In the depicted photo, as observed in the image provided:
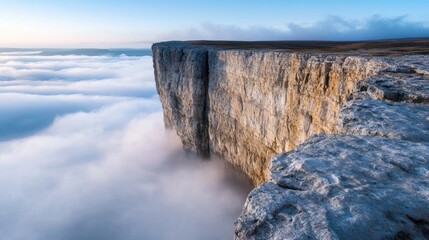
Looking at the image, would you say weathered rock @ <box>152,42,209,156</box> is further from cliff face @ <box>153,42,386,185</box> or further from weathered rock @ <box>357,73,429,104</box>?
weathered rock @ <box>357,73,429,104</box>

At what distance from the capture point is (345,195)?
321 cm

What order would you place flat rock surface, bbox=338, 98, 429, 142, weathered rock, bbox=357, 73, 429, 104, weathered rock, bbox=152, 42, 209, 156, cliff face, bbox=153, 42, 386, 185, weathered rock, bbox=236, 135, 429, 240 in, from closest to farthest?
weathered rock, bbox=236, 135, 429, 240
flat rock surface, bbox=338, 98, 429, 142
weathered rock, bbox=357, 73, 429, 104
cliff face, bbox=153, 42, 386, 185
weathered rock, bbox=152, 42, 209, 156

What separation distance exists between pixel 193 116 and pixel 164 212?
24.8 feet

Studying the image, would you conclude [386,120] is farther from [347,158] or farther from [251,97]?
[251,97]

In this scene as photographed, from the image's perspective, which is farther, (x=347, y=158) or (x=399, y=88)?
(x=399, y=88)

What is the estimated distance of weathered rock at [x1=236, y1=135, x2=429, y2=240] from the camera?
2.85 meters

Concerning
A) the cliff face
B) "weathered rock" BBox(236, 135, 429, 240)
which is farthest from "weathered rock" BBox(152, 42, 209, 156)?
"weathered rock" BBox(236, 135, 429, 240)

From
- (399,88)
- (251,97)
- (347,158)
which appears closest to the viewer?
(347,158)

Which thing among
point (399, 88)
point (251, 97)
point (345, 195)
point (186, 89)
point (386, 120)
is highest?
point (399, 88)

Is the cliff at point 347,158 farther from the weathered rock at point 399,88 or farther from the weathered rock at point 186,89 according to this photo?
the weathered rock at point 186,89

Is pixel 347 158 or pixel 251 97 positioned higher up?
pixel 347 158

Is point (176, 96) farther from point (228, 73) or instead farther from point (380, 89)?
point (380, 89)

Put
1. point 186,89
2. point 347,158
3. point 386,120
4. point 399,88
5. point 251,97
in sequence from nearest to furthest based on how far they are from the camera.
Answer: point 347,158
point 386,120
point 399,88
point 251,97
point 186,89

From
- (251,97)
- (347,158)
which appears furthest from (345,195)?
(251,97)
